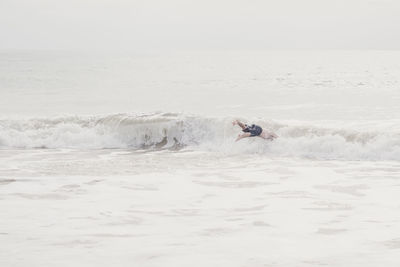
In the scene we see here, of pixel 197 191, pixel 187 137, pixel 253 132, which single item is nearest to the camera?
pixel 197 191

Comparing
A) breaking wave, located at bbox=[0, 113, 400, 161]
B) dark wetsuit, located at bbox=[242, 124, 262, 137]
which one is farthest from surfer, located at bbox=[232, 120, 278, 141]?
breaking wave, located at bbox=[0, 113, 400, 161]

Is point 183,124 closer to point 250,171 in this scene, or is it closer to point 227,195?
point 250,171

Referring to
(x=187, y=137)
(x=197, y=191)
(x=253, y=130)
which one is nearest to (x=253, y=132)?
(x=253, y=130)

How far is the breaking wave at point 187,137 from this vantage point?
54.9ft

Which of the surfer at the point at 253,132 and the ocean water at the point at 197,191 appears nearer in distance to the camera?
the ocean water at the point at 197,191

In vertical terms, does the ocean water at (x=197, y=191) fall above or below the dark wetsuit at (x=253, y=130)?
below

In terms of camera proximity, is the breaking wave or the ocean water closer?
the ocean water

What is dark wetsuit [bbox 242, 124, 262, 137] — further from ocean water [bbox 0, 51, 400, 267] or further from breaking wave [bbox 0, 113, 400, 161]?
ocean water [bbox 0, 51, 400, 267]

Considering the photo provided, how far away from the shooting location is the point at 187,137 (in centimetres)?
2005

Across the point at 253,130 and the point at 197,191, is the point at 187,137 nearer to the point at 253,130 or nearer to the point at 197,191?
the point at 253,130

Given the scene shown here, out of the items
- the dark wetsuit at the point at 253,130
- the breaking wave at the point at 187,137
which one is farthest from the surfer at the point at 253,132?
the breaking wave at the point at 187,137

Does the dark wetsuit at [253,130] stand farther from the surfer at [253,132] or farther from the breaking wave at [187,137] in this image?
the breaking wave at [187,137]

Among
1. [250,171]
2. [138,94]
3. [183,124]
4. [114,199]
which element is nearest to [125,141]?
[183,124]

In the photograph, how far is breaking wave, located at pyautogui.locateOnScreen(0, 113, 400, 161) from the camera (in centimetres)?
1672
